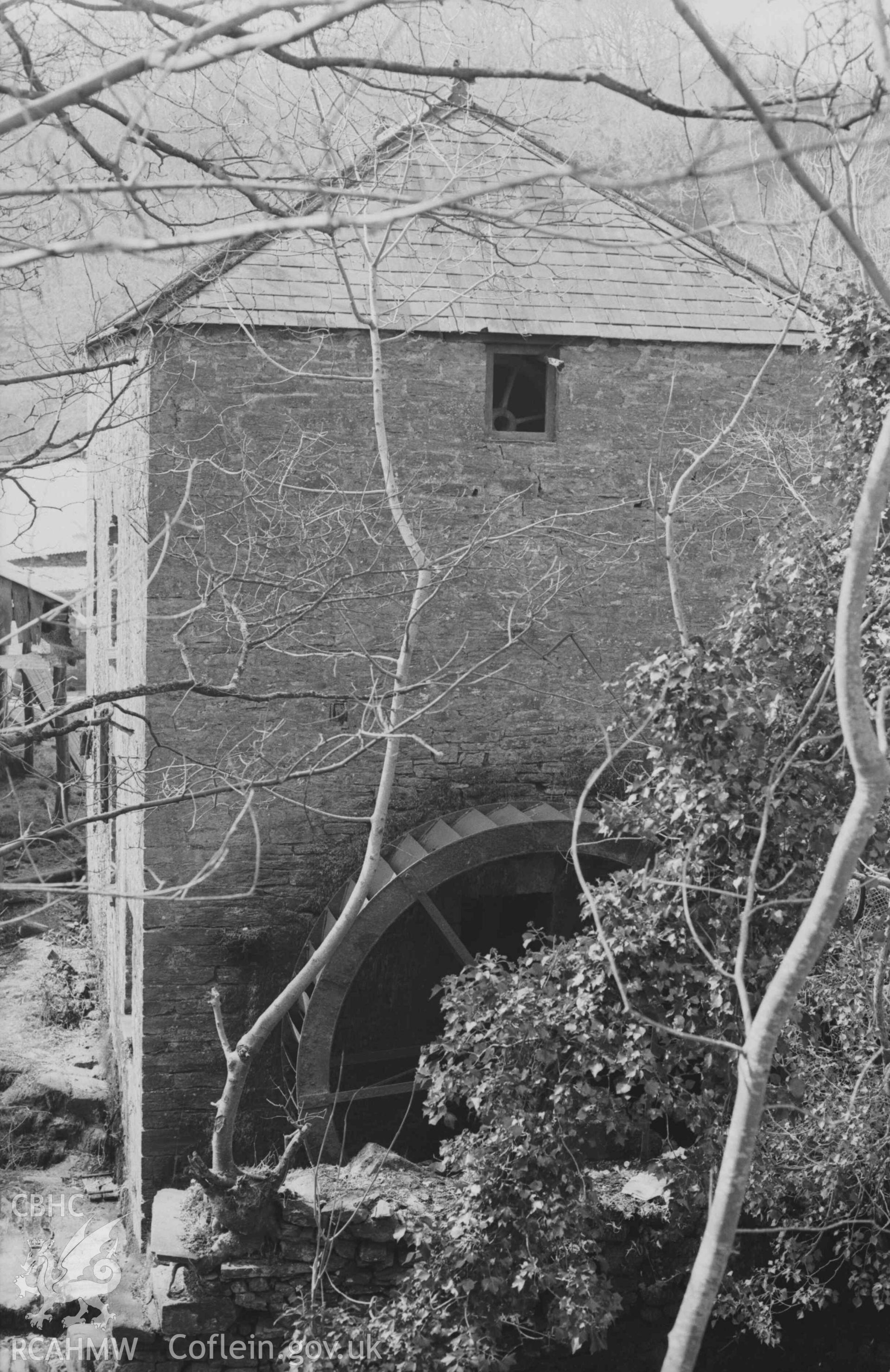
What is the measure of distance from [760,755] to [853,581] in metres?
2.64

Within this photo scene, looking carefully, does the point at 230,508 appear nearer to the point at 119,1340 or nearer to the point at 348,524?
the point at 348,524

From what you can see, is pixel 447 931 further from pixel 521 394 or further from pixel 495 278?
pixel 495 278

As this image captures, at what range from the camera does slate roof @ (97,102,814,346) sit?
777 centimetres

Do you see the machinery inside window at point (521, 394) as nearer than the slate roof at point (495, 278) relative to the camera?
No

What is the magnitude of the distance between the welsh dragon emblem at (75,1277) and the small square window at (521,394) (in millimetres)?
5642

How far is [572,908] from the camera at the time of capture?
909 centimetres

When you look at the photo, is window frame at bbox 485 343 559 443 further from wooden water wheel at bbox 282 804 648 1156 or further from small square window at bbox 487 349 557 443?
wooden water wheel at bbox 282 804 648 1156

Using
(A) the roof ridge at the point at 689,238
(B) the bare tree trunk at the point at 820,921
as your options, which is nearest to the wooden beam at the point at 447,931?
(A) the roof ridge at the point at 689,238

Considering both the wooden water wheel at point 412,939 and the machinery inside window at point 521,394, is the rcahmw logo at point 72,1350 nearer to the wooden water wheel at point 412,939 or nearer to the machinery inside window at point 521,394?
the wooden water wheel at point 412,939

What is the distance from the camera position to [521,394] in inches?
361

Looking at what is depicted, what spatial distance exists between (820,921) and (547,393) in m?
5.60

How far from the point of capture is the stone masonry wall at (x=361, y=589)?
7863 mm

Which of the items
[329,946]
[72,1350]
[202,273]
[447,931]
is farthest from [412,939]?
[202,273]

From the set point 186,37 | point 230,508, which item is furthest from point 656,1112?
point 186,37
